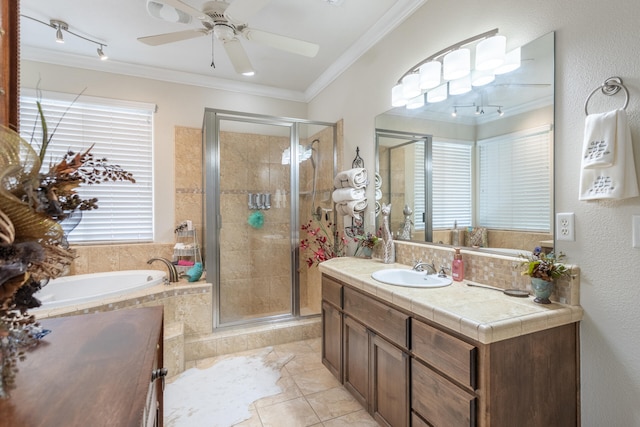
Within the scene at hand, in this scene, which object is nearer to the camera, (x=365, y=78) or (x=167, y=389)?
(x=167, y=389)

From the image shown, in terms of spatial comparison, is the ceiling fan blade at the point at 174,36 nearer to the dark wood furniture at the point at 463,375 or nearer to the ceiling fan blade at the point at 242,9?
the ceiling fan blade at the point at 242,9

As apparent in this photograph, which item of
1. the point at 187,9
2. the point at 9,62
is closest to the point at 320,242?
the point at 187,9

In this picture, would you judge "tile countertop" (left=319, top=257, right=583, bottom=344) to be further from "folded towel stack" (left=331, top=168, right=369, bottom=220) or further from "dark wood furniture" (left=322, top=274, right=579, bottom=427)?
"folded towel stack" (left=331, top=168, right=369, bottom=220)

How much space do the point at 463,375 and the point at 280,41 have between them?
2.16m

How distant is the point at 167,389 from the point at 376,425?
148 centimetres

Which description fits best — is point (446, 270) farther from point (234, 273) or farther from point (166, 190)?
point (166, 190)

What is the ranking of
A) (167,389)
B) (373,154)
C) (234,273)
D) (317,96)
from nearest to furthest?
1. (167,389)
2. (373,154)
3. (234,273)
4. (317,96)

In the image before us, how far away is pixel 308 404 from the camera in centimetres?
205

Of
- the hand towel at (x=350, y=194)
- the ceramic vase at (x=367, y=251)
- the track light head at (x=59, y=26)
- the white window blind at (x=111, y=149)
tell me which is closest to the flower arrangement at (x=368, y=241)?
the ceramic vase at (x=367, y=251)

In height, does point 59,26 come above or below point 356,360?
above

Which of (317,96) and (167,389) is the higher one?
(317,96)

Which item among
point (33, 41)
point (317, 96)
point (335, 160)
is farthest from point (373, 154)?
point (33, 41)

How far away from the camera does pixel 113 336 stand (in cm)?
104

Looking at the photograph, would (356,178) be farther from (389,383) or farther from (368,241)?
(389,383)
